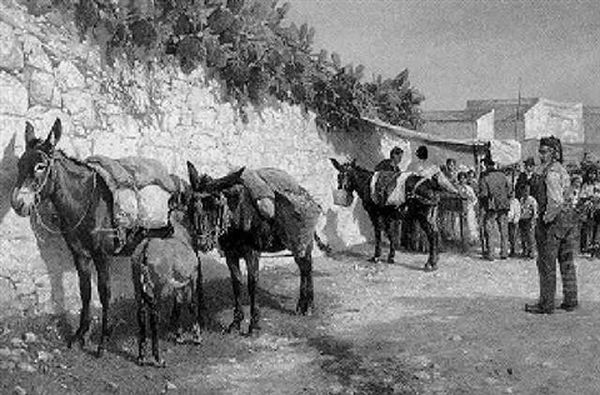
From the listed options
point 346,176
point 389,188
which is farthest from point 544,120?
point 389,188

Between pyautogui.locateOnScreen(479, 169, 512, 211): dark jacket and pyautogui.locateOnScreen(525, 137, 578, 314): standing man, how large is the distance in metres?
4.83

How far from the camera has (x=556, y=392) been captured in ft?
18.5

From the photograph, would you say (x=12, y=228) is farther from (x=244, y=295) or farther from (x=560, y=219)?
(x=560, y=219)

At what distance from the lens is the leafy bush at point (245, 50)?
830cm

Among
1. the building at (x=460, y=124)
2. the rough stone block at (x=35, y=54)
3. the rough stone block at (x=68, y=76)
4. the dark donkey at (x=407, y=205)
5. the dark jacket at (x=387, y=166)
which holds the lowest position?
the dark donkey at (x=407, y=205)

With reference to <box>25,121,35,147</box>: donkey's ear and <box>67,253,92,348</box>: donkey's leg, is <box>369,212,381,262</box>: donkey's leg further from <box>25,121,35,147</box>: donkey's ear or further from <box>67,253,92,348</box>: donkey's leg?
<box>25,121,35,147</box>: donkey's ear

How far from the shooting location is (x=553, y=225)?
8312 mm

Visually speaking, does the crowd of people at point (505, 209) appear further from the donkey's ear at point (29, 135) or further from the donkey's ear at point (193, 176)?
the donkey's ear at point (29, 135)

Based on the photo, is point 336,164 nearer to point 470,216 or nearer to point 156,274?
point 470,216

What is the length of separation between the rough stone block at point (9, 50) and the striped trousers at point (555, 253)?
6306 millimetres

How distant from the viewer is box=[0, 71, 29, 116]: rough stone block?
6.77 metres

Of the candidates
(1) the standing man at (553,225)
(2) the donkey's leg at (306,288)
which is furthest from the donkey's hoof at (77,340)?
(1) the standing man at (553,225)

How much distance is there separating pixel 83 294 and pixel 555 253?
558 centimetres

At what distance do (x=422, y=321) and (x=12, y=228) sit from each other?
4.81 meters
